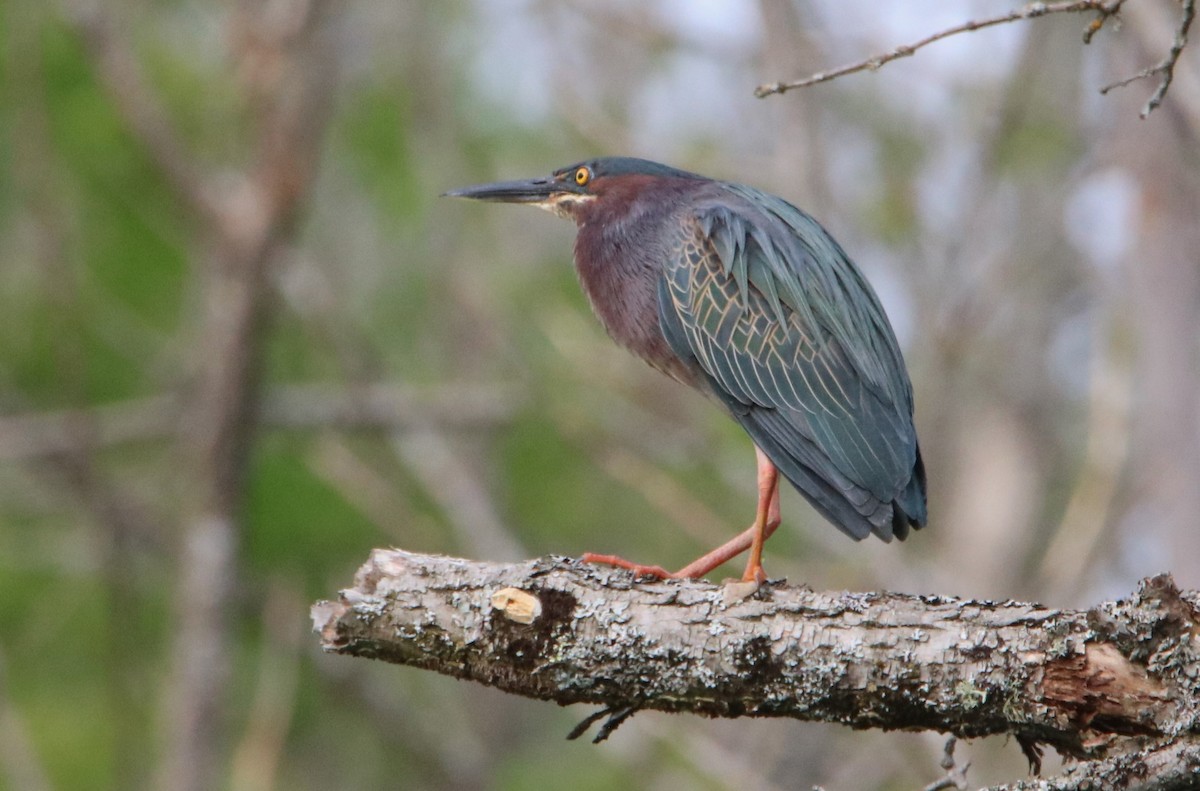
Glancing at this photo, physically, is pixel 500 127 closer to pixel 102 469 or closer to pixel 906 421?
pixel 102 469

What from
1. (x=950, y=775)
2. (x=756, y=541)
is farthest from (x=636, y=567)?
(x=950, y=775)

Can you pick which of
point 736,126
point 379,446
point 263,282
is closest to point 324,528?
point 379,446

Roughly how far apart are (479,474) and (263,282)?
13.1ft

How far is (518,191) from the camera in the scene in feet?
17.7

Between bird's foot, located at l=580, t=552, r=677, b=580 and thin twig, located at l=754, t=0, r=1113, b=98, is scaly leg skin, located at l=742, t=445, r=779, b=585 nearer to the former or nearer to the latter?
bird's foot, located at l=580, t=552, r=677, b=580

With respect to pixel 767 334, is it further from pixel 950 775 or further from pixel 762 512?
pixel 950 775

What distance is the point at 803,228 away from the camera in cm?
485

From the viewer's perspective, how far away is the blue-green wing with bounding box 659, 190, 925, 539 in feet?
13.5

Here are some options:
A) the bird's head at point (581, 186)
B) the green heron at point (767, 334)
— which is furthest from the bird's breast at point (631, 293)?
the bird's head at point (581, 186)

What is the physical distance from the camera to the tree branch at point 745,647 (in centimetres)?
292

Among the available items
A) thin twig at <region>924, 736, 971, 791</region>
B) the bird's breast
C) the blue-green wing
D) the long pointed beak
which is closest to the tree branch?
thin twig at <region>924, 736, 971, 791</region>

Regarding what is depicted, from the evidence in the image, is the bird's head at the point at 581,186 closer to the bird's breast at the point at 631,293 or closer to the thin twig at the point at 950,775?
the bird's breast at the point at 631,293

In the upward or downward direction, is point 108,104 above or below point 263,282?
above

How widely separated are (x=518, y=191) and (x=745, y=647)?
2.73 meters
